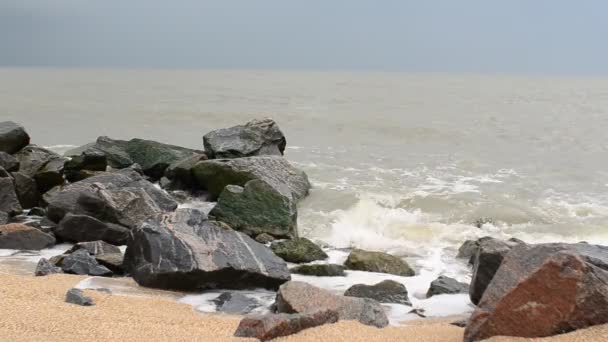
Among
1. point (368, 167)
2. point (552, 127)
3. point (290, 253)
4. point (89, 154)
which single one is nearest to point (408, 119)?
point (552, 127)

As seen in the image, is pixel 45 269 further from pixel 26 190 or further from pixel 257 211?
pixel 26 190

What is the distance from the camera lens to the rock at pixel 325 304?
5.21 meters

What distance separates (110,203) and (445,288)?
4.76m

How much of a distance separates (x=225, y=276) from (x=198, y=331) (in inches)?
71.0

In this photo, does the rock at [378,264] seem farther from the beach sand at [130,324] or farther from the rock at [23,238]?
the rock at [23,238]

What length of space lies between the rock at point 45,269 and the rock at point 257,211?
313 cm

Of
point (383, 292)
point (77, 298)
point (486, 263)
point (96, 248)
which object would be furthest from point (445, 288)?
point (96, 248)

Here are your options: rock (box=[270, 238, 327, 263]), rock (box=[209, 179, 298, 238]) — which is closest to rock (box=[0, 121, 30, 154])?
rock (box=[209, 179, 298, 238])

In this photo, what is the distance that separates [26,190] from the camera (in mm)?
10469

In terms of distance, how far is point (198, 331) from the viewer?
474 centimetres

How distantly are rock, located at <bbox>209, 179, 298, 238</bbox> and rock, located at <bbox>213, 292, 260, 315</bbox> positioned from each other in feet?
10.0

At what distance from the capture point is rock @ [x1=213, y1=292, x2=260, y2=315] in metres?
5.92

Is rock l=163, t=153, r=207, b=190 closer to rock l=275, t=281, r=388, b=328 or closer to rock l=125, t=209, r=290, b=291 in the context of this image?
rock l=125, t=209, r=290, b=291

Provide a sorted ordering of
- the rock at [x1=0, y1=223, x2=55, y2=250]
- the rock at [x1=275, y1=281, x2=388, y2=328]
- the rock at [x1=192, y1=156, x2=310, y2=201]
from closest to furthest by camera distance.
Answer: the rock at [x1=275, y1=281, x2=388, y2=328] → the rock at [x1=0, y1=223, x2=55, y2=250] → the rock at [x1=192, y1=156, x2=310, y2=201]
